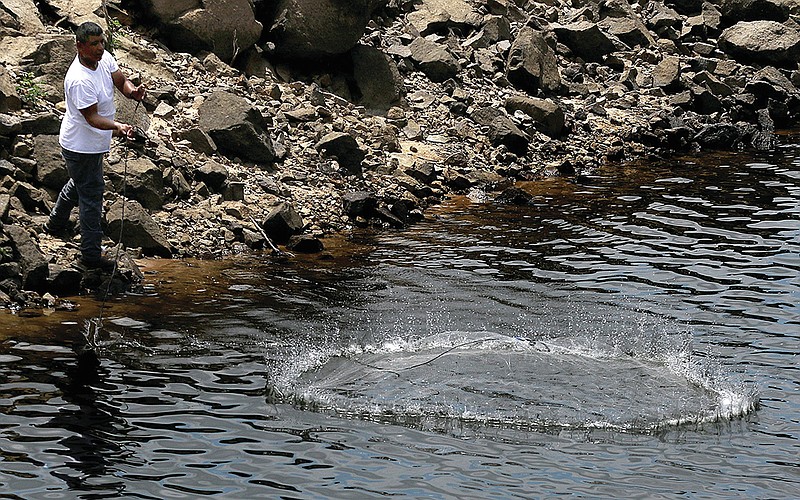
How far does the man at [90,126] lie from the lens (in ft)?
29.6

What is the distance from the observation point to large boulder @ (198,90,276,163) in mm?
13758

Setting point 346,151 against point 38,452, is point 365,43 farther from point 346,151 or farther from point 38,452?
Answer: point 38,452

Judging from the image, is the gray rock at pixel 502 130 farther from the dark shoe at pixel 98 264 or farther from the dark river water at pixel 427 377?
the dark shoe at pixel 98 264

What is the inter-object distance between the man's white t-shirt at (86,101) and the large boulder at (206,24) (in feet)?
21.7

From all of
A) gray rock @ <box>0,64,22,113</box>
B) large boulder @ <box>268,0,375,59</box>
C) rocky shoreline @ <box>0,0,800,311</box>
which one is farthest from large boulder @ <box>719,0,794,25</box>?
gray rock @ <box>0,64,22,113</box>

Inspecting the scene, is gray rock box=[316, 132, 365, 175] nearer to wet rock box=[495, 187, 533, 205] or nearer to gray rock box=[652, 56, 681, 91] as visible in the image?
wet rock box=[495, 187, 533, 205]

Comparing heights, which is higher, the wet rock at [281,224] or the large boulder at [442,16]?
the large boulder at [442,16]

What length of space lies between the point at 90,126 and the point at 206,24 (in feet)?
23.1

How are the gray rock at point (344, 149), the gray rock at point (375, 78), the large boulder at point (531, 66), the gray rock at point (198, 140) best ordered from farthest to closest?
the large boulder at point (531, 66)
the gray rock at point (375, 78)
the gray rock at point (344, 149)
the gray rock at point (198, 140)

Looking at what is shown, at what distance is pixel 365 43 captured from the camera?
60.0ft

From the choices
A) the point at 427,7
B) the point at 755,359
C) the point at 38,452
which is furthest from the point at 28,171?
the point at 427,7

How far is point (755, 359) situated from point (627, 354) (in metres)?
1.04

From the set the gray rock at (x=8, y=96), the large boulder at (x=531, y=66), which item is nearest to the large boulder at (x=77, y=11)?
the gray rock at (x=8, y=96)

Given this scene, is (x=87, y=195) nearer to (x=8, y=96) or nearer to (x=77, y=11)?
(x=8, y=96)
